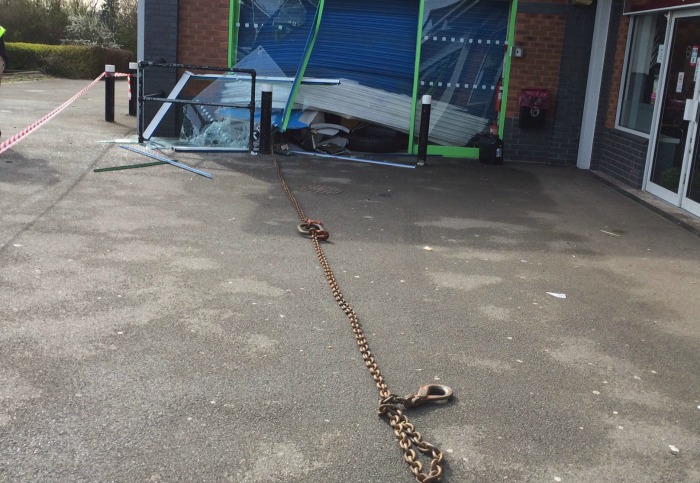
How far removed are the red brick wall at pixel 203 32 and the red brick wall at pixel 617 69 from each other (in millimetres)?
6156

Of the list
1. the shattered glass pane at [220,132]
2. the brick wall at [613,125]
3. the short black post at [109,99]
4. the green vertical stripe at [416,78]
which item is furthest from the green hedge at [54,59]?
the brick wall at [613,125]

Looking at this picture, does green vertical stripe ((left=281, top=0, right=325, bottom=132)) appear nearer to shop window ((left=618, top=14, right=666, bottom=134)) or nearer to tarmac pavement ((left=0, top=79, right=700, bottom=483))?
tarmac pavement ((left=0, top=79, right=700, bottom=483))

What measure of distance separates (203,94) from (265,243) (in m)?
6.57

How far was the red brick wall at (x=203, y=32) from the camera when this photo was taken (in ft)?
44.6

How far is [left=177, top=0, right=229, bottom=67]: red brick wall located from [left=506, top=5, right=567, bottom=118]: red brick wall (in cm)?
475

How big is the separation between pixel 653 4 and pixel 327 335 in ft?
26.8

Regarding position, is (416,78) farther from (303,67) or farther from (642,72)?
(642,72)

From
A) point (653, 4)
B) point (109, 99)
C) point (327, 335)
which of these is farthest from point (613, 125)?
point (109, 99)

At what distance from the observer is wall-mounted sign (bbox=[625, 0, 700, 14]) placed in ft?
33.2

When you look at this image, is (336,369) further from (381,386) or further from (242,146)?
(242,146)

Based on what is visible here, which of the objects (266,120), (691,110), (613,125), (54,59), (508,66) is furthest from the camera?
(54,59)

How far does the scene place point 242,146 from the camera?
13.1m

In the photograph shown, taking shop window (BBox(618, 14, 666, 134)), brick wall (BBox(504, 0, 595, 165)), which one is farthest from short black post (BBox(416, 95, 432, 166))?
shop window (BBox(618, 14, 666, 134))

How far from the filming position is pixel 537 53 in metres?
13.7
